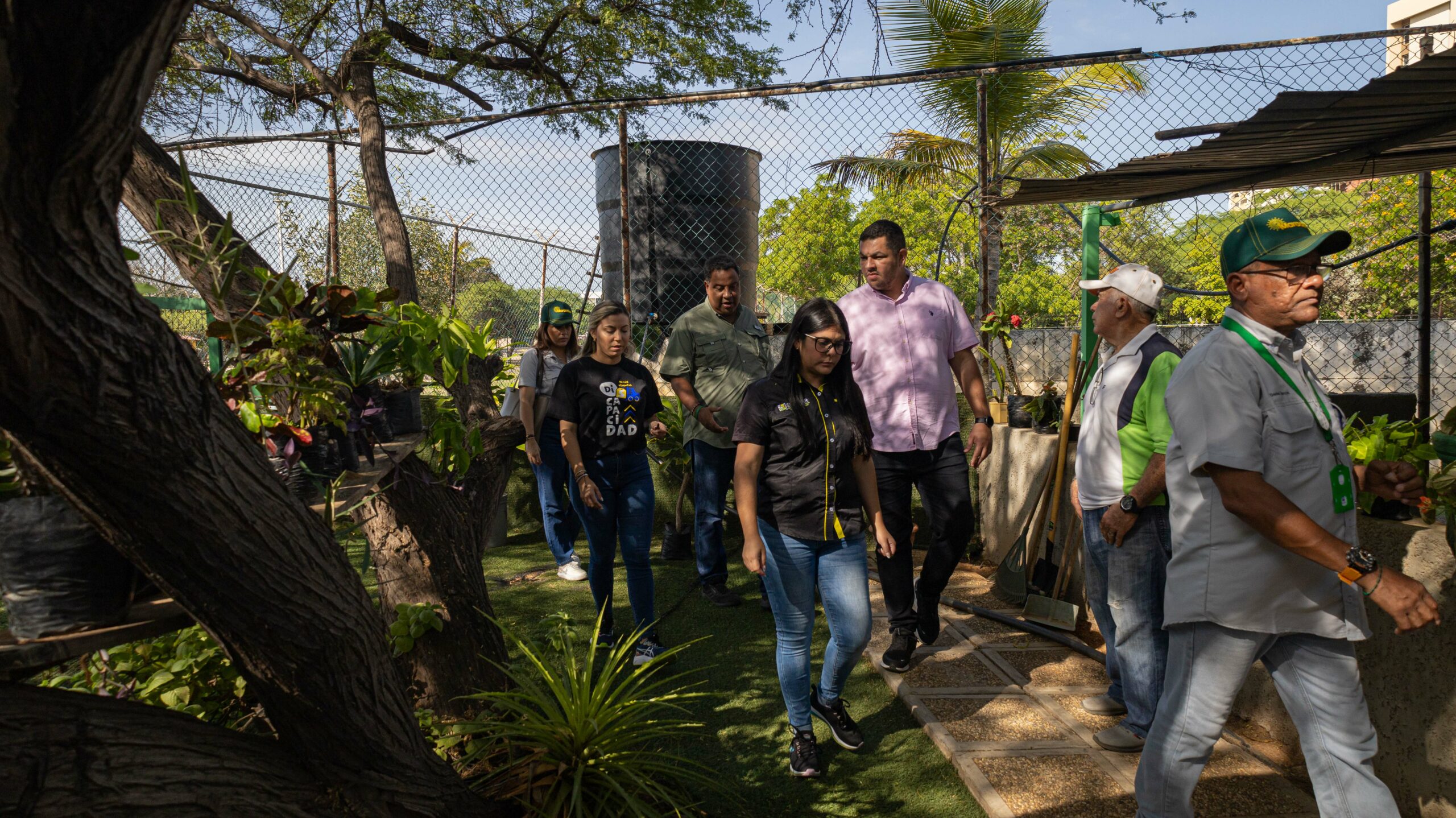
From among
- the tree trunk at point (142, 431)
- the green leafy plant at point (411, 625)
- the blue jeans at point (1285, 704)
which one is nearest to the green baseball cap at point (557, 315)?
the green leafy plant at point (411, 625)

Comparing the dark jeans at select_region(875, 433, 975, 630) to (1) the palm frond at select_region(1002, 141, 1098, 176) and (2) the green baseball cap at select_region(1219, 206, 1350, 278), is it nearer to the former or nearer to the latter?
(2) the green baseball cap at select_region(1219, 206, 1350, 278)

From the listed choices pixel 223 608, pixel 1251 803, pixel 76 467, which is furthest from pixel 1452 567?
pixel 76 467

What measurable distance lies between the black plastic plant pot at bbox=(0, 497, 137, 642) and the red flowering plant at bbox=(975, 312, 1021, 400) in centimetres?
500

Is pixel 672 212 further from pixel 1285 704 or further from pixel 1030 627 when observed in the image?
pixel 1285 704

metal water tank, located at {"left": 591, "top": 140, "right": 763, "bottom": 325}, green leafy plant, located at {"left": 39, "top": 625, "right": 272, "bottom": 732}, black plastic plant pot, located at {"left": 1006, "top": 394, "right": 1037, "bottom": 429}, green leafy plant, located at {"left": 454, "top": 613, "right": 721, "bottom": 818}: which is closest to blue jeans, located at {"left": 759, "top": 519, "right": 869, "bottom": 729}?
green leafy plant, located at {"left": 454, "top": 613, "right": 721, "bottom": 818}

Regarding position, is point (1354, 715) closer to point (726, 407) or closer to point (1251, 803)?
point (1251, 803)

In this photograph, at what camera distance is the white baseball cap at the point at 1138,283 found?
3498 mm

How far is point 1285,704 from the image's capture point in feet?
8.14

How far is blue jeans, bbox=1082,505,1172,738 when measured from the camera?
3275 mm

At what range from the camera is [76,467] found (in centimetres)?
146

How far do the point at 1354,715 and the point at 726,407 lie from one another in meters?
3.56

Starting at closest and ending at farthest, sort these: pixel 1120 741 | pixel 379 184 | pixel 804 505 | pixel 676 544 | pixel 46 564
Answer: pixel 46 564
pixel 804 505
pixel 1120 741
pixel 379 184
pixel 676 544

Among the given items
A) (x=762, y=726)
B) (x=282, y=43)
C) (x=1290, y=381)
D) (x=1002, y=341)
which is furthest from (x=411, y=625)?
(x=282, y=43)

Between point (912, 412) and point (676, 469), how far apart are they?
11.4 ft
